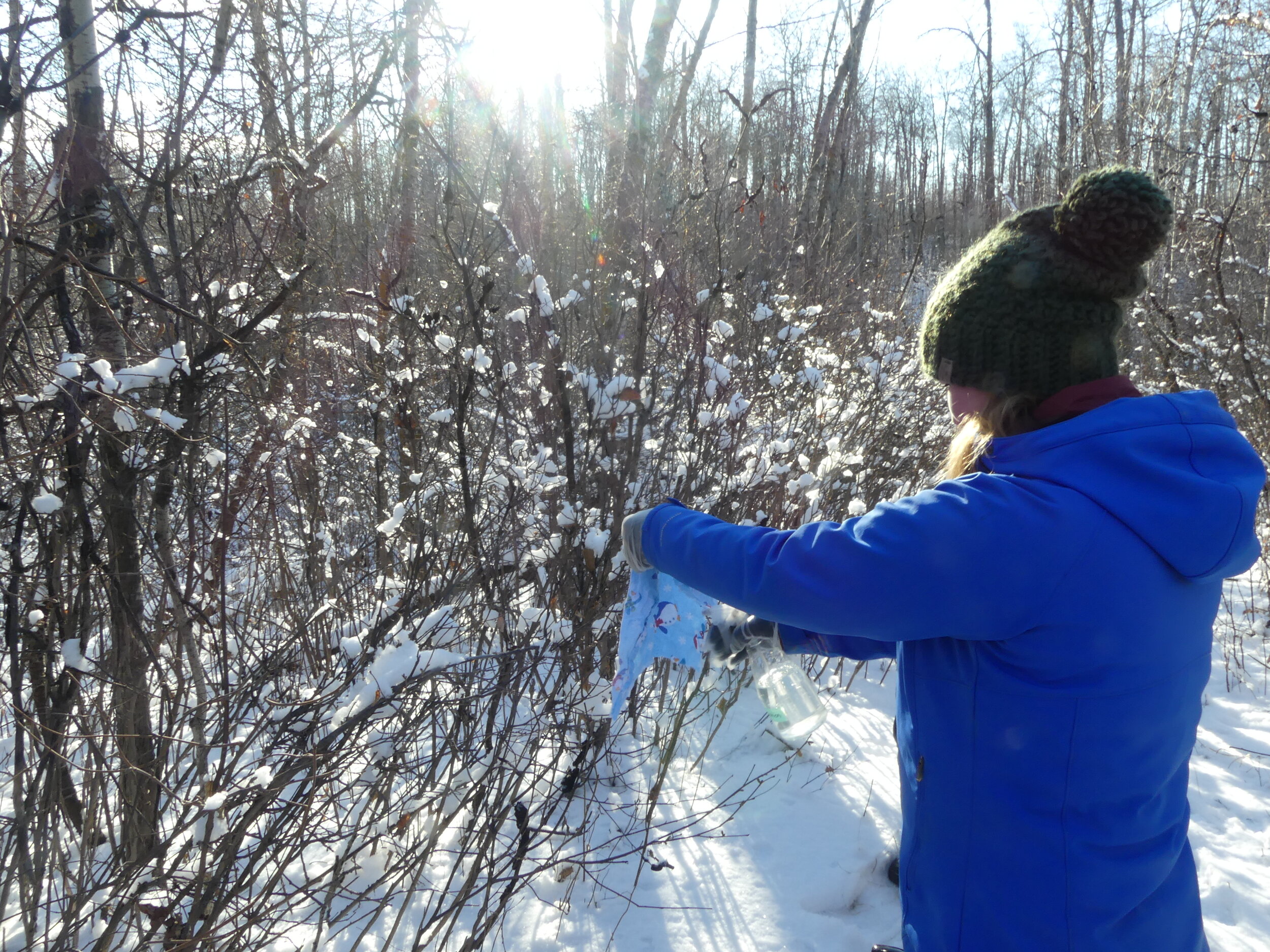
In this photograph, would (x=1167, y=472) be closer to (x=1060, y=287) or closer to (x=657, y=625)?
(x=1060, y=287)

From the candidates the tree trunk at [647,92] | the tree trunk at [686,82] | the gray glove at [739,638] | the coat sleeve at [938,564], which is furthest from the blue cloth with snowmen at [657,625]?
the tree trunk at [686,82]

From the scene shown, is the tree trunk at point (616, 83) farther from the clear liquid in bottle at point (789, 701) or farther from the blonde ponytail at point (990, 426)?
the blonde ponytail at point (990, 426)

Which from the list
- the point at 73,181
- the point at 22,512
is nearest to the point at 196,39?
the point at 73,181

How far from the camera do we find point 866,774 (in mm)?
3117

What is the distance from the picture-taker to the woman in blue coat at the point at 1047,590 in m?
0.95

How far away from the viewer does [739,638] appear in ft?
5.32

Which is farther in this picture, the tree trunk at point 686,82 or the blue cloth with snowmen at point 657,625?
the tree trunk at point 686,82

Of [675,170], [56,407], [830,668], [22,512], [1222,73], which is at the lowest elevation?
[830,668]

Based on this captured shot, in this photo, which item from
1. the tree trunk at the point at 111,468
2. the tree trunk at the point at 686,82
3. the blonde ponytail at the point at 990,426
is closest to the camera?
the blonde ponytail at the point at 990,426

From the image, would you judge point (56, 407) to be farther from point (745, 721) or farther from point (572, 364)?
point (745, 721)

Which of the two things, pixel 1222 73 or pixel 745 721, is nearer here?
pixel 745 721

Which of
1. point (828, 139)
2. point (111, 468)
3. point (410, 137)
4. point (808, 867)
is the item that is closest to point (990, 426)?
point (808, 867)

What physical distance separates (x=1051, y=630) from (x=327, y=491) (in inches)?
134

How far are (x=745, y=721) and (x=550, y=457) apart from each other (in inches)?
64.5
